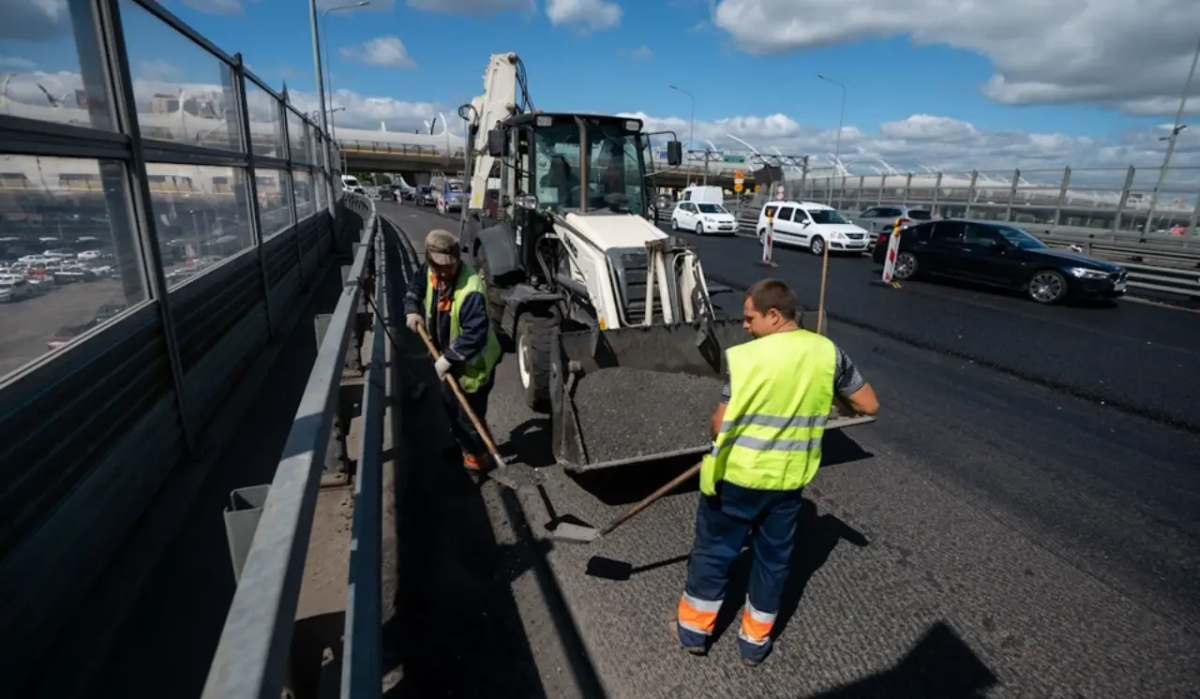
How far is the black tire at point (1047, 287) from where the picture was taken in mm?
12359

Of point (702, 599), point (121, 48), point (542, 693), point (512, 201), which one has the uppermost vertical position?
point (121, 48)

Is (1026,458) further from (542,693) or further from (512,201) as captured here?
(512,201)

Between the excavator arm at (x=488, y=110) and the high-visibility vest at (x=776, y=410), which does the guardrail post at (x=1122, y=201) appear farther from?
the high-visibility vest at (x=776, y=410)

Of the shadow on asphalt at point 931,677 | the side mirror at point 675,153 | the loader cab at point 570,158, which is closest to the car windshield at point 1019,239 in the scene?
the side mirror at point 675,153

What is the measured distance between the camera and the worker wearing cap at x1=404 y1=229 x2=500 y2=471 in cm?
430

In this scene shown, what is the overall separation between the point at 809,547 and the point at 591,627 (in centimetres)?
155

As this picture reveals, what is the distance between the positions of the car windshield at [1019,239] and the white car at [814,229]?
6.29m

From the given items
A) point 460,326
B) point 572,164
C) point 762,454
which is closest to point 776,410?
point 762,454

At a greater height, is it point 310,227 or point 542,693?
point 310,227

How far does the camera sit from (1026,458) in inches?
204

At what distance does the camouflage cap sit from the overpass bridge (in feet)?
1.98

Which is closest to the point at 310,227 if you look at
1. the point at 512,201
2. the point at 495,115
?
the point at 495,115

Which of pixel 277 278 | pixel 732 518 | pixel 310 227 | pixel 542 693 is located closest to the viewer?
pixel 542 693

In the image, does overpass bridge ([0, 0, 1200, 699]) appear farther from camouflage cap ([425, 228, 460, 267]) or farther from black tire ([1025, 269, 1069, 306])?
black tire ([1025, 269, 1069, 306])
